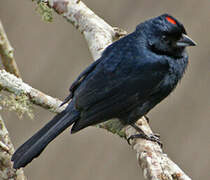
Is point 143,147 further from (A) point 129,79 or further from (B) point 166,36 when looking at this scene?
(B) point 166,36

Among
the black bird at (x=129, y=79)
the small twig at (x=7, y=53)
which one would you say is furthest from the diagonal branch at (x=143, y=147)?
the small twig at (x=7, y=53)

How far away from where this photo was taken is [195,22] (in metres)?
4.71

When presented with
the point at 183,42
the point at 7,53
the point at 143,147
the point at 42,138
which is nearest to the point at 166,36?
the point at 183,42

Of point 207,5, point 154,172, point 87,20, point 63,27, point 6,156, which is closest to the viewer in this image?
point 154,172

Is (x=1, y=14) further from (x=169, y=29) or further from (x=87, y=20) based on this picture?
(x=169, y=29)

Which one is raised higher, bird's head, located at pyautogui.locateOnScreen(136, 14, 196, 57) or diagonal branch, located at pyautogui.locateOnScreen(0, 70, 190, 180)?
bird's head, located at pyautogui.locateOnScreen(136, 14, 196, 57)

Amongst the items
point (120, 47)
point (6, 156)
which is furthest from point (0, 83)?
point (120, 47)

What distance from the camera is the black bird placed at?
3.33 metres

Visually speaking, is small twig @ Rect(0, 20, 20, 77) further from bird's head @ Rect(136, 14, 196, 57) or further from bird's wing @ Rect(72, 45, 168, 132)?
bird's head @ Rect(136, 14, 196, 57)

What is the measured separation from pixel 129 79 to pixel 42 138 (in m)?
0.70

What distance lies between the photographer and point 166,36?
3.52 metres

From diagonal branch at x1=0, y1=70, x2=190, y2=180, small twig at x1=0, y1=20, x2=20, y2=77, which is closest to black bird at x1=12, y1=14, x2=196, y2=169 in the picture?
diagonal branch at x1=0, y1=70, x2=190, y2=180

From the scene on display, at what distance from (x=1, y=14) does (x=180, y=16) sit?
178 cm

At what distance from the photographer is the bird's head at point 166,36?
11.4 ft
